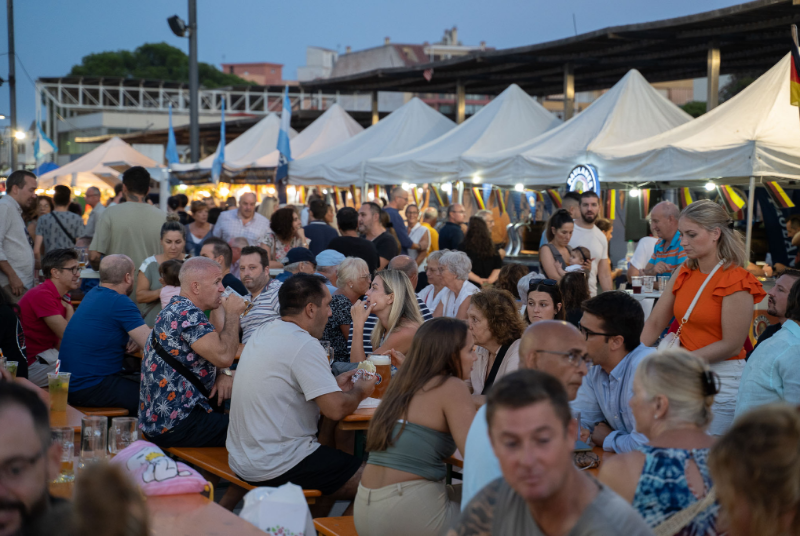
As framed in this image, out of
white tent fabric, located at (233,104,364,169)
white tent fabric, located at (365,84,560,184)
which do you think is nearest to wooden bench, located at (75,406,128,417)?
white tent fabric, located at (365,84,560,184)

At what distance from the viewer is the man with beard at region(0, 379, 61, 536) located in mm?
1773

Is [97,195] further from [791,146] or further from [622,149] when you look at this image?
[791,146]

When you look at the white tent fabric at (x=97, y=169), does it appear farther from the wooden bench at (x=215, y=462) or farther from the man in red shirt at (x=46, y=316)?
the wooden bench at (x=215, y=462)

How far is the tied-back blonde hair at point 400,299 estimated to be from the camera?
212 inches

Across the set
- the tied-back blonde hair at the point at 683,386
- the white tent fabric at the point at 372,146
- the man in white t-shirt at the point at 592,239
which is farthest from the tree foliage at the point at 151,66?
the tied-back blonde hair at the point at 683,386

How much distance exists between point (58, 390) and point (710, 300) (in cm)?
365

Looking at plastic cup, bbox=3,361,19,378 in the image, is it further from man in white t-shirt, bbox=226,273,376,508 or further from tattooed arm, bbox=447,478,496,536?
tattooed arm, bbox=447,478,496,536

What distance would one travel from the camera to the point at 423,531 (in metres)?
3.25

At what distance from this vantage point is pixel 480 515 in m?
2.02

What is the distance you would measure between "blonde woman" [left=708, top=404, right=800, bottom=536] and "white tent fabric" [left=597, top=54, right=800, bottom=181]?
7.42m

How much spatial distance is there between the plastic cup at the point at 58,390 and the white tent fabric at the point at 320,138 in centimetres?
1426

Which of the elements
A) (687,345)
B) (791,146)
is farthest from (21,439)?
(791,146)

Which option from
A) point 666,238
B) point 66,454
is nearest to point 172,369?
point 66,454

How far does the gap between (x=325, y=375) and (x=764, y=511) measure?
8.32ft
